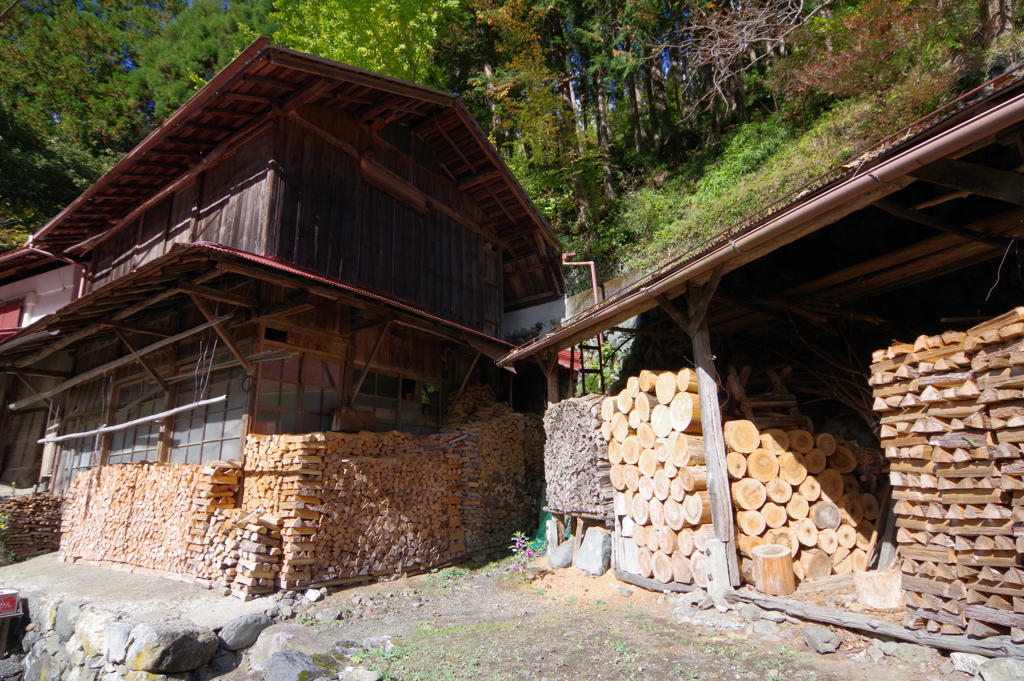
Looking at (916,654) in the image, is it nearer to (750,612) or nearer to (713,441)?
→ (750,612)

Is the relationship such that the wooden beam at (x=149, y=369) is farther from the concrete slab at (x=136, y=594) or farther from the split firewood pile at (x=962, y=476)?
the split firewood pile at (x=962, y=476)

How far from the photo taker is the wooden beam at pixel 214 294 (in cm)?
809

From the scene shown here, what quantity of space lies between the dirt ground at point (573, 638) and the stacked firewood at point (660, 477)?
44 cm

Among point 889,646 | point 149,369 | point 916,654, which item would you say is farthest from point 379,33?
point 916,654

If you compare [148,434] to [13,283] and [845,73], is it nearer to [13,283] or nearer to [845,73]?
[13,283]

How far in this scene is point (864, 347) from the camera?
7656mm

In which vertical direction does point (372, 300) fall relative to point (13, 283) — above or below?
below

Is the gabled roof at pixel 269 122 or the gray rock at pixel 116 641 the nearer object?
the gray rock at pixel 116 641

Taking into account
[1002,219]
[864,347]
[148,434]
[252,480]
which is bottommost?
[252,480]

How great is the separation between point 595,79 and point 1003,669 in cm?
2211

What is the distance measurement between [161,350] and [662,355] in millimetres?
9321

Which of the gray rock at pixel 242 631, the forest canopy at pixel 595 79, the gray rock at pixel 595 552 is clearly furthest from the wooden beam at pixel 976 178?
the gray rock at pixel 242 631

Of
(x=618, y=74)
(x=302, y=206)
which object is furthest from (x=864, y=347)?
(x=618, y=74)

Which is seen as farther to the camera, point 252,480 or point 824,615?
point 252,480
